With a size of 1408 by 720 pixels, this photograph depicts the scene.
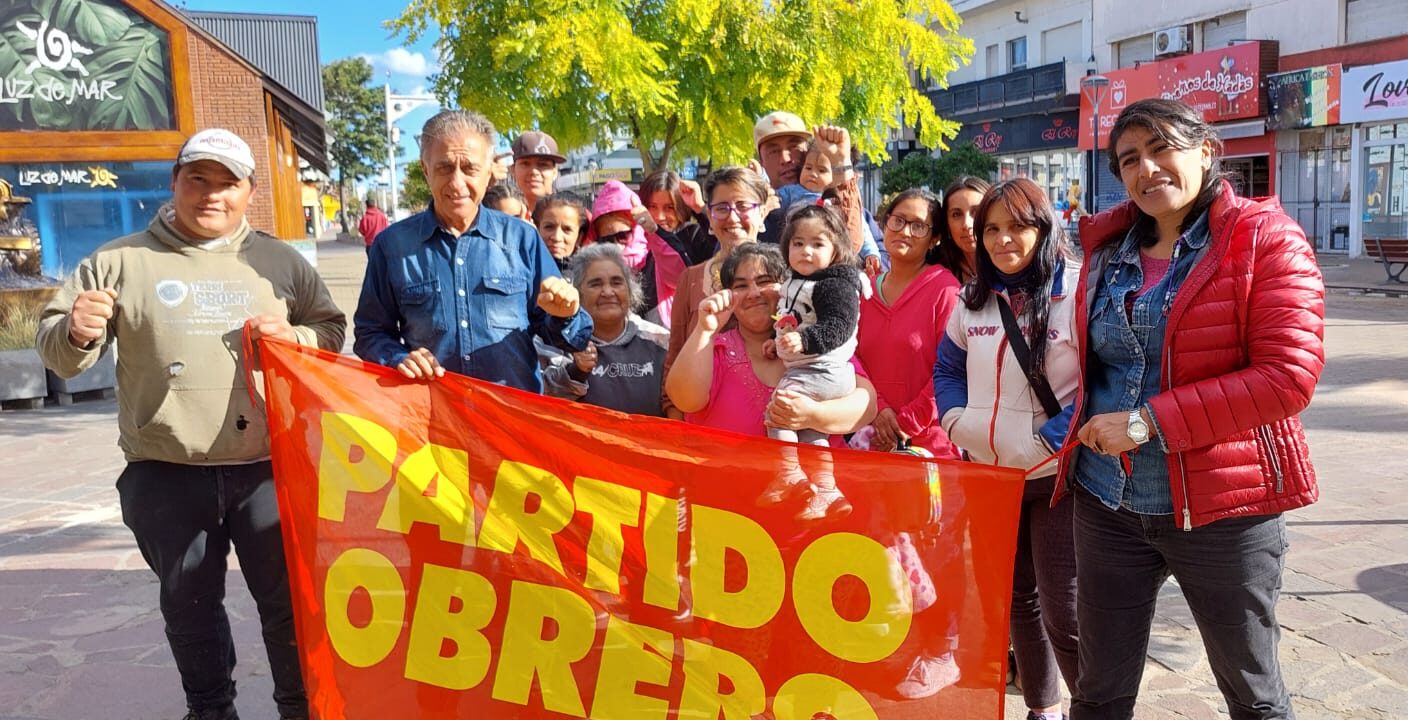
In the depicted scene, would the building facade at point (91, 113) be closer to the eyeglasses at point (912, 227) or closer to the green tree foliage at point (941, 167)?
the eyeglasses at point (912, 227)

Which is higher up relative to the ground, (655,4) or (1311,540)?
(655,4)

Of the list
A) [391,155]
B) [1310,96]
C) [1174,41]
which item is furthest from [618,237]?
[391,155]

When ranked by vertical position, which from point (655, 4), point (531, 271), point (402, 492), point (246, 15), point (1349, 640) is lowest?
point (1349, 640)

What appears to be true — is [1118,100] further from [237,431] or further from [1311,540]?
[237,431]

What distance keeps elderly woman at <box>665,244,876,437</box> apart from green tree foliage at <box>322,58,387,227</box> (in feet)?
230

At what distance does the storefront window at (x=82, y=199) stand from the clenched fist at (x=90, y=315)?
14094 mm

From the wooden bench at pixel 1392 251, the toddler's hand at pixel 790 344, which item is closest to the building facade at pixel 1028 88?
the wooden bench at pixel 1392 251

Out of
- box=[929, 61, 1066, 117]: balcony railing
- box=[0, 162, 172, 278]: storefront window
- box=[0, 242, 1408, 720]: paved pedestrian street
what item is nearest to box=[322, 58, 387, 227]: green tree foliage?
box=[929, 61, 1066, 117]: balcony railing

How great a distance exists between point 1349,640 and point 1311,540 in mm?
1384

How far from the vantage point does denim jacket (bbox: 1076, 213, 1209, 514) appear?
2.61 metres

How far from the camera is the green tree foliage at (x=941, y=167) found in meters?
34.2

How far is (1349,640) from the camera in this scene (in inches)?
164

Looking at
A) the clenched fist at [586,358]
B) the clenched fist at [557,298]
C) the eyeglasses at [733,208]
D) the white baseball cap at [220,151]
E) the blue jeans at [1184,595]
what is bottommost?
the blue jeans at [1184,595]

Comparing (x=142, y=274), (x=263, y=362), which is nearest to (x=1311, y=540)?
(x=263, y=362)
